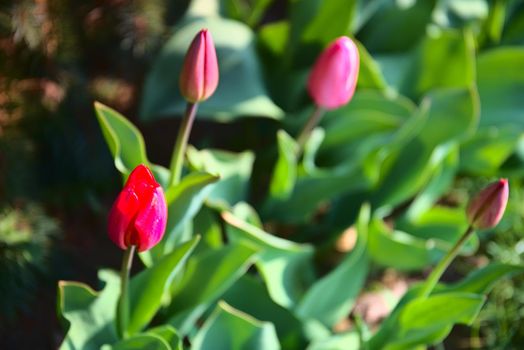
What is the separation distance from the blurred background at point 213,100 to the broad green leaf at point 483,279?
0.86ft

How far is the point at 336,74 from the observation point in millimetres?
946

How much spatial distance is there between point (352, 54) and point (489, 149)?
1.60ft

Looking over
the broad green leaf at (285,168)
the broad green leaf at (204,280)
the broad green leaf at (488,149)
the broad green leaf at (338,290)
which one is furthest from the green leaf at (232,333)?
the broad green leaf at (488,149)

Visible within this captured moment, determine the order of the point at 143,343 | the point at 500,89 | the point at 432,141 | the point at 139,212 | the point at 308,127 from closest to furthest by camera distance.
Answer: the point at 139,212 → the point at 143,343 → the point at 308,127 → the point at 432,141 → the point at 500,89

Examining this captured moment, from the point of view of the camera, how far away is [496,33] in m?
1.46

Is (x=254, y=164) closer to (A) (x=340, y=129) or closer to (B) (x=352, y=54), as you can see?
(A) (x=340, y=129)

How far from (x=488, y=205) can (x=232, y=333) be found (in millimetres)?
318

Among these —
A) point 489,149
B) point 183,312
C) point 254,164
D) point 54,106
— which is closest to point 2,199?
point 54,106

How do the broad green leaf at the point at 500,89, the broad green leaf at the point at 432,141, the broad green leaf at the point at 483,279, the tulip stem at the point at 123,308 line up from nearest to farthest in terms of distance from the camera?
the tulip stem at the point at 123,308 < the broad green leaf at the point at 483,279 < the broad green leaf at the point at 432,141 < the broad green leaf at the point at 500,89

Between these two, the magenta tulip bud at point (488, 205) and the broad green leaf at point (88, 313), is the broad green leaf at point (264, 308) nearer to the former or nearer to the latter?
the broad green leaf at point (88, 313)

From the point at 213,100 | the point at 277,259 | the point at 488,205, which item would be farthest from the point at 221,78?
the point at 488,205

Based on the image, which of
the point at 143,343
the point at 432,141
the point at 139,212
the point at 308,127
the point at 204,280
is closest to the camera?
the point at 139,212

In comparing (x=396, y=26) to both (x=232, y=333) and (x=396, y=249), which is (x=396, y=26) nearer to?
(x=396, y=249)

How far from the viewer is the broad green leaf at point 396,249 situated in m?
1.17
